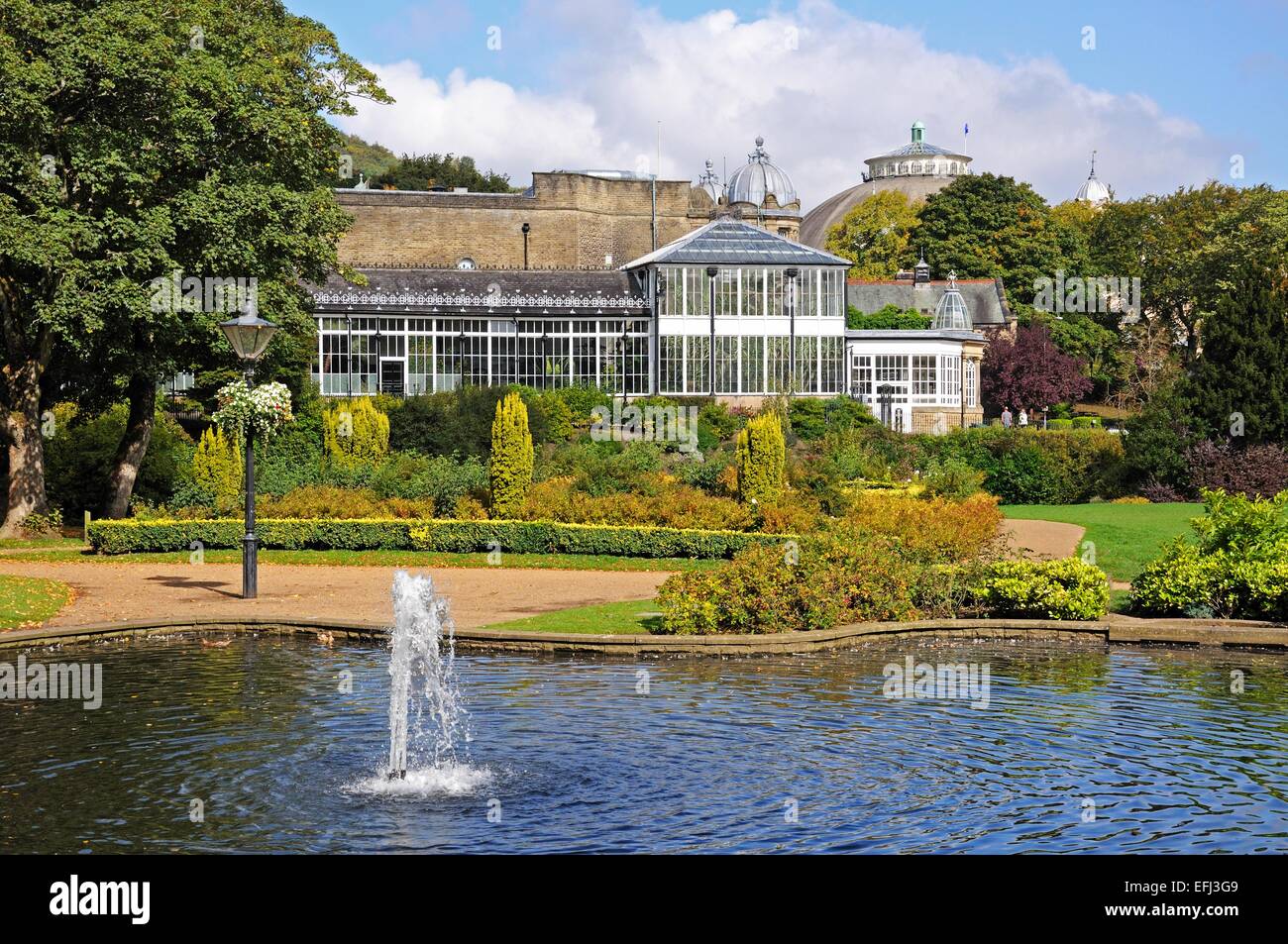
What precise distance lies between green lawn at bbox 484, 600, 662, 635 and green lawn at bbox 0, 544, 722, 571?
19.5 ft

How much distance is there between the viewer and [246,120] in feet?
93.6


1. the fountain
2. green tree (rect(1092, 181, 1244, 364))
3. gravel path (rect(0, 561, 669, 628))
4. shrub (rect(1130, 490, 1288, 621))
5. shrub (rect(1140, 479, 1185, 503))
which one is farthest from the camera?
green tree (rect(1092, 181, 1244, 364))

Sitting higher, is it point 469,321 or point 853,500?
point 469,321

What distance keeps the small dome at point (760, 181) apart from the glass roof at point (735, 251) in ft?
107

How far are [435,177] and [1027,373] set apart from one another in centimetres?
3864

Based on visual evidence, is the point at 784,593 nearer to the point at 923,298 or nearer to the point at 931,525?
the point at 931,525

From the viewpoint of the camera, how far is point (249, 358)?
2022 centimetres

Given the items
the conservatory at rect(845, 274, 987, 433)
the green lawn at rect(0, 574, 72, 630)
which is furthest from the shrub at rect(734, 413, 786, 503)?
the conservatory at rect(845, 274, 987, 433)

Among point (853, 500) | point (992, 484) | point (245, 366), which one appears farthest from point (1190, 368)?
point (245, 366)

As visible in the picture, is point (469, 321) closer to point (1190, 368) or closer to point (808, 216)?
point (1190, 368)

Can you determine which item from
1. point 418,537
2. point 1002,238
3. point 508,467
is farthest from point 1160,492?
point 1002,238

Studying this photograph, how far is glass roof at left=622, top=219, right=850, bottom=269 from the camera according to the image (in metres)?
53.2

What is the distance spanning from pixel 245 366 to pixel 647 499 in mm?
9617

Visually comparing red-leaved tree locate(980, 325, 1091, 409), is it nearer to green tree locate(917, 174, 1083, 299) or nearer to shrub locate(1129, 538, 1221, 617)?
green tree locate(917, 174, 1083, 299)
